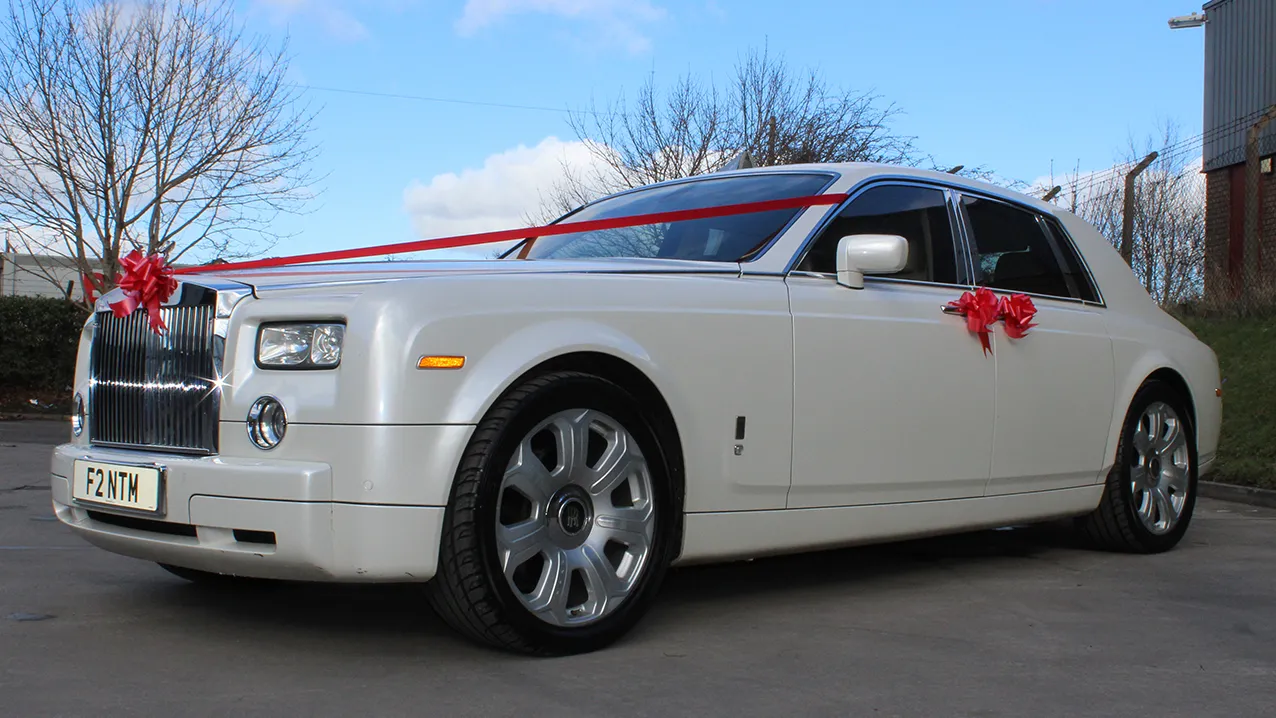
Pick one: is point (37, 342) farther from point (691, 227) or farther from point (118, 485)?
point (118, 485)

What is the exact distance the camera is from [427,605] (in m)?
4.35

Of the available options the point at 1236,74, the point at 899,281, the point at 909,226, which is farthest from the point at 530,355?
the point at 1236,74

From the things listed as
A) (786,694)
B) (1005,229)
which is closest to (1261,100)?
(1005,229)

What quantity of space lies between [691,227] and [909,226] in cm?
94

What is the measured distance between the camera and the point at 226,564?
11.1 ft

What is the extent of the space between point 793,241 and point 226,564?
2.24 meters

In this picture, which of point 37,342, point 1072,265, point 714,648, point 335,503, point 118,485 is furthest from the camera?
point 37,342

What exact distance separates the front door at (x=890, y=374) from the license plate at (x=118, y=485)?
2.01m

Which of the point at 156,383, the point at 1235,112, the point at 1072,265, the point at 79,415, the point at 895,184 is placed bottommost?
the point at 79,415

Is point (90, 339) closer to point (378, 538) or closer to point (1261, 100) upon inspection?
point (378, 538)

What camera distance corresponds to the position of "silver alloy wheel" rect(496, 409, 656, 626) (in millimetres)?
3525

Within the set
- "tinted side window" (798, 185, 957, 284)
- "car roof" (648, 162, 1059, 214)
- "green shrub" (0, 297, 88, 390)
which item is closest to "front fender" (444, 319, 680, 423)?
"tinted side window" (798, 185, 957, 284)

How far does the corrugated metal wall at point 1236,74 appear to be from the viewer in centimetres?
1947

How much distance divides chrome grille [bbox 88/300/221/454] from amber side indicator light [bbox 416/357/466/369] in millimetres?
609
